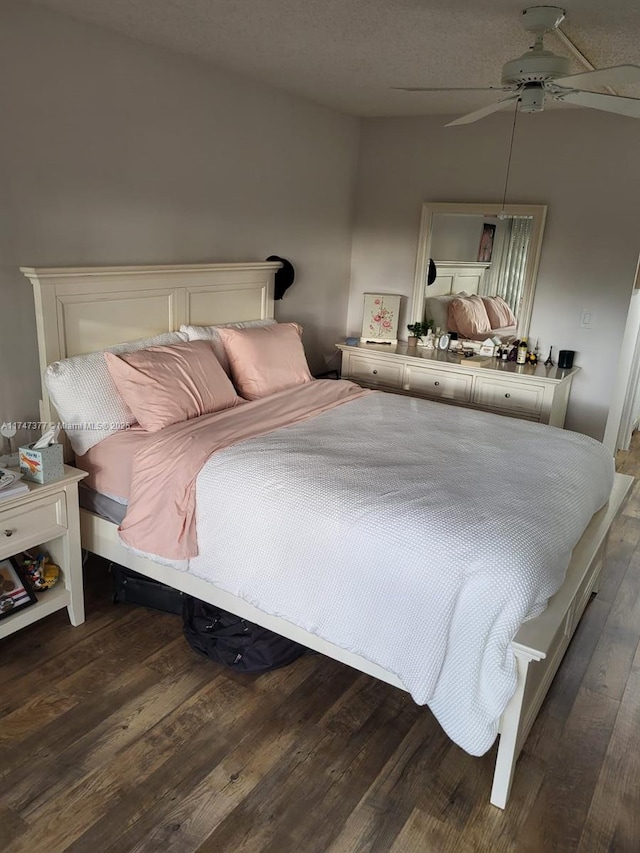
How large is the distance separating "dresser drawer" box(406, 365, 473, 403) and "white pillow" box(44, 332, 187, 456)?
2.13 metres

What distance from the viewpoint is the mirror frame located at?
4.12 metres

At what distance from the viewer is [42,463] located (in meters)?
2.43

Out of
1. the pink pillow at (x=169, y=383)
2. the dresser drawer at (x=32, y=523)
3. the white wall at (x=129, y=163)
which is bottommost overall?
the dresser drawer at (x=32, y=523)

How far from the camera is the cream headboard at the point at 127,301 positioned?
2.71m

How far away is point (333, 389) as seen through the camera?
3.46 metres

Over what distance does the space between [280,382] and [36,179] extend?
4.74 ft

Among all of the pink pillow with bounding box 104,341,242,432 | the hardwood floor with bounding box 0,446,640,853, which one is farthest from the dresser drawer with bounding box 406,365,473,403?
the hardwood floor with bounding box 0,446,640,853

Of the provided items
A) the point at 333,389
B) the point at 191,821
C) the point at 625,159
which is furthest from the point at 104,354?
the point at 625,159

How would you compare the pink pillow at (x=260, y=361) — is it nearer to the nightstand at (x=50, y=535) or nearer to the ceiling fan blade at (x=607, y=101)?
the nightstand at (x=50, y=535)

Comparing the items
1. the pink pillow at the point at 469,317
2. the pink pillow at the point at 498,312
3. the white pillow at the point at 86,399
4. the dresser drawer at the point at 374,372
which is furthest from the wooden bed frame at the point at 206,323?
the pink pillow at the point at 498,312

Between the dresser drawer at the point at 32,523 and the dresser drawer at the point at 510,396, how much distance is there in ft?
8.61

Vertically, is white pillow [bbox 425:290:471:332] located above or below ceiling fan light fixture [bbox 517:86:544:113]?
below

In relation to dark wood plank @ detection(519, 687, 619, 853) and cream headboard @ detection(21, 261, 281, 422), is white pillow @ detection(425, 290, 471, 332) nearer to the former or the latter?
cream headboard @ detection(21, 261, 281, 422)

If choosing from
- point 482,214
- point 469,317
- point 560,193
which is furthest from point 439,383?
point 560,193
